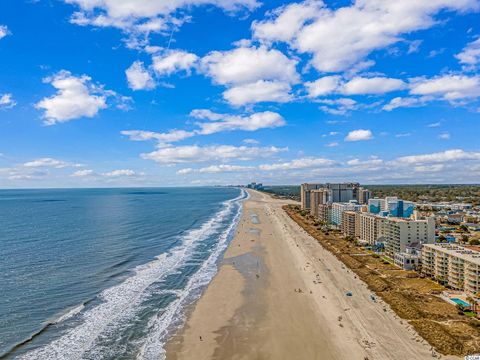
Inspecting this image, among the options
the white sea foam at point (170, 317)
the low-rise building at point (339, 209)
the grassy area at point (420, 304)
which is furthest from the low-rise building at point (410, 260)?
the low-rise building at point (339, 209)

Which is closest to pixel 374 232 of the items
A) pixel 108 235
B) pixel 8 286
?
pixel 108 235

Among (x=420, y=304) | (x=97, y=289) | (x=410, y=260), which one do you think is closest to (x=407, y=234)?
(x=410, y=260)

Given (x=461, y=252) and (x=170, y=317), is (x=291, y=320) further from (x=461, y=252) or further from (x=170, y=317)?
(x=461, y=252)

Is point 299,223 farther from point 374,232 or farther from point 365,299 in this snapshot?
point 365,299

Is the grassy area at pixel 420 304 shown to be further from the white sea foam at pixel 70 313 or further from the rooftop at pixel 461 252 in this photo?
the white sea foam at pixel 70 313

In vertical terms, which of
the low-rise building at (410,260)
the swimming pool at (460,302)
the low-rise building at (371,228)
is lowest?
the swimming pool at (460,302)

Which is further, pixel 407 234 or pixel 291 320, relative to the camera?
pixel 407 234
